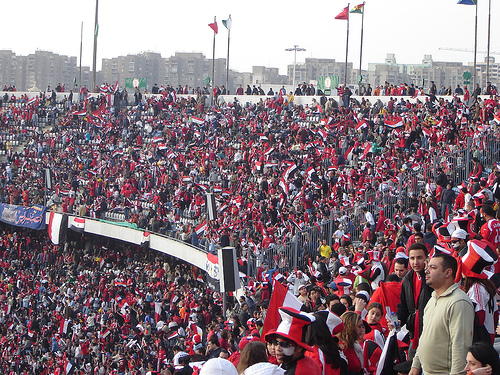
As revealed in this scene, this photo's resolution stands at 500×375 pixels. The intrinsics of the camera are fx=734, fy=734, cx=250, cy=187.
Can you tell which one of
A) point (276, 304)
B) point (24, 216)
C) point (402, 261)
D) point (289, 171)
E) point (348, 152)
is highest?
point (348, 152)

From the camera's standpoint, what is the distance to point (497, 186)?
11094mm

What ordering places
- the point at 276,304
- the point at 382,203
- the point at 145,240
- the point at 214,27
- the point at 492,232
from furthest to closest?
the point at 214,27 < the point at 145,240 < the point at 382,203 < the point at 276,304 < the point at 492,232

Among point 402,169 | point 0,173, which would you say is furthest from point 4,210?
point 402,169

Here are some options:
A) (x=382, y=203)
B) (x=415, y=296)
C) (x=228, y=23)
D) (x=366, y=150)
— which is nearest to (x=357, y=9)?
(x=228, y=23)

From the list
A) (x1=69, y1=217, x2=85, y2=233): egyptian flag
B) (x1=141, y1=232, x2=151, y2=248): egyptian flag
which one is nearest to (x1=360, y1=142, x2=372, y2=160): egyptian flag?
(x1=141, y1=232, x2=151, y2=248): egyptian flag

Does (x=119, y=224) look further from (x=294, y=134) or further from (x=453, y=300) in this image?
(x=453, y=300)

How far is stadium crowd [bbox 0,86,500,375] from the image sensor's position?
16.8 ft

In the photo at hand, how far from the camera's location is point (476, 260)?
5160 mm

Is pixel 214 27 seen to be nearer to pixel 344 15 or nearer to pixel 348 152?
pixel 344 15

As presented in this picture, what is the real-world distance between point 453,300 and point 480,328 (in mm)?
321

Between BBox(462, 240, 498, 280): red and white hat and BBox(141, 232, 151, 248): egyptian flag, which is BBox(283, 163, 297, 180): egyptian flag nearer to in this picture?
BBox(141, 232, 151, 248): egyptian flag

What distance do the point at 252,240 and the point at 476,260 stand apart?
47.9ft

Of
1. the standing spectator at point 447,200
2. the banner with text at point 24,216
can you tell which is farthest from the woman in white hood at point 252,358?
the banner with text at point 24,216

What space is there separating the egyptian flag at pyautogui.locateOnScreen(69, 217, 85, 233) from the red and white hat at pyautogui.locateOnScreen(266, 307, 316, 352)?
80.8 feet
